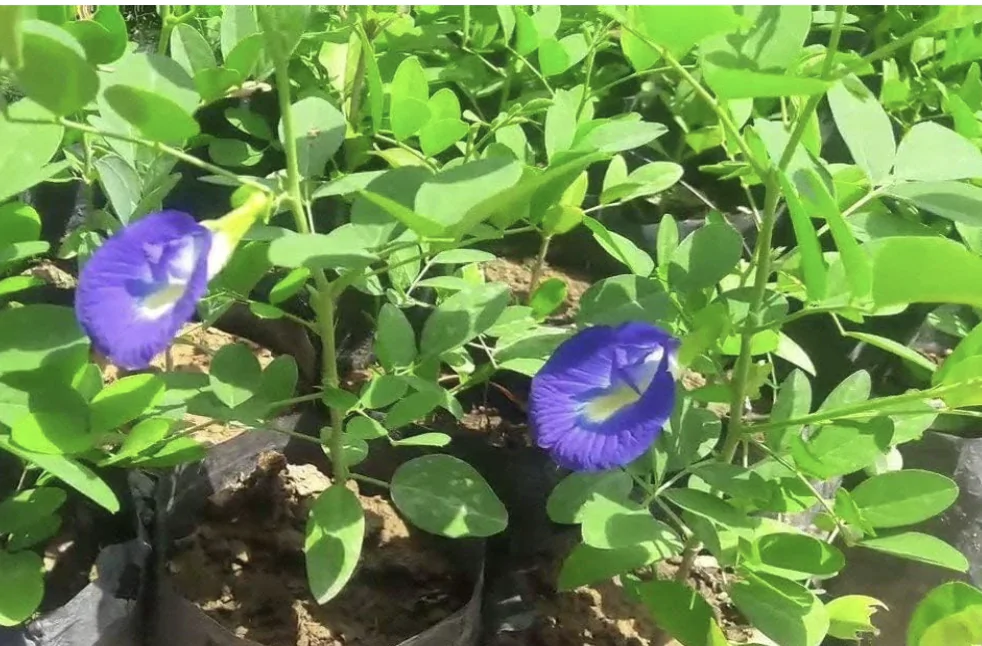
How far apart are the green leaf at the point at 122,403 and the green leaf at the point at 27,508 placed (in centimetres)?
12

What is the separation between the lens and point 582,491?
2.10 feet

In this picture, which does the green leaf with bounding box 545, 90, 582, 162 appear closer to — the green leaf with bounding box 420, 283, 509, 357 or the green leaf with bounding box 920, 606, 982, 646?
the green leaf with bounding box 420, 283, 509, 357

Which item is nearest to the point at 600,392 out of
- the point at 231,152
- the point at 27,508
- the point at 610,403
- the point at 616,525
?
the point at 610,403

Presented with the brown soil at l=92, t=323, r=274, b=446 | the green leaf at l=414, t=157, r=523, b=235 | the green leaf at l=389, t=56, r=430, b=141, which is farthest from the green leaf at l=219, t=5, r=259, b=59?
the green leaf at l=414, t=157, r=523, b=235

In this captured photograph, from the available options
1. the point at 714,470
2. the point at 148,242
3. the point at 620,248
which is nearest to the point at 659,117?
the point at 620,248

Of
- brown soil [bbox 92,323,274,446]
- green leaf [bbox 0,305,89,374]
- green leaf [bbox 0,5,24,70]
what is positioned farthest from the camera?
brown soil [bbox 92,323,274,446]

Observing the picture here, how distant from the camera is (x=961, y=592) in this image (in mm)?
620

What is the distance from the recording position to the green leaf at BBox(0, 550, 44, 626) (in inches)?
24.7

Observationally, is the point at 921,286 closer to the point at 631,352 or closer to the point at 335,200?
the point at 631,352

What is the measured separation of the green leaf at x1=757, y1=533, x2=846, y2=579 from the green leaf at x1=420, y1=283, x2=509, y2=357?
245 millimetres

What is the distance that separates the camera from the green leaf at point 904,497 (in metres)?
0.63

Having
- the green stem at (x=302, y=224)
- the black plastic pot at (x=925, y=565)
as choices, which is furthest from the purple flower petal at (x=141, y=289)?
the black plastic pot at (x=925, y=565)

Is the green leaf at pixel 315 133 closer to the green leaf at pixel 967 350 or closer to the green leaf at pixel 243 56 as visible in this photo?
the green leaf at pixel 243 56

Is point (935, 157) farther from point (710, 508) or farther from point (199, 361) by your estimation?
point (199, 361)
